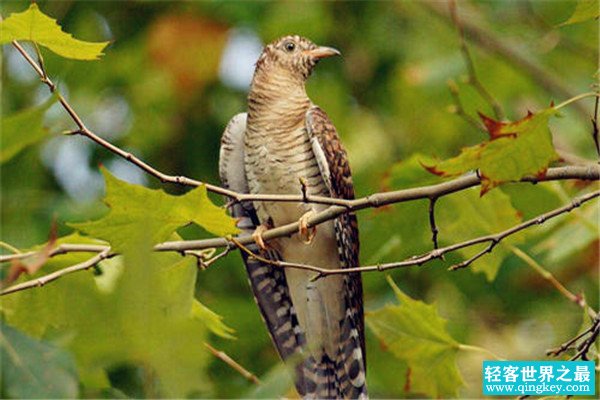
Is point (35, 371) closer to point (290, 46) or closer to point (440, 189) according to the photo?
point (440, 189)

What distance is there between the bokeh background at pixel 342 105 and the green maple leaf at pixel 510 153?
2121 mm

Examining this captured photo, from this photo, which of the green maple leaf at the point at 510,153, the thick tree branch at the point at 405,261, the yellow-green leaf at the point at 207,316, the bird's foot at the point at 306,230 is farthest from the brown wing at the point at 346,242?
the green maple leaf at the point at 510,153

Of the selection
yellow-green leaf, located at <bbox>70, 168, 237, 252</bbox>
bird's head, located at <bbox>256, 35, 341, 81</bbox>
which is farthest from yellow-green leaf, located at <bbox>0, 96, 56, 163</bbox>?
bird's head, located at <bbox>256, 35, 341, 81</bbox>

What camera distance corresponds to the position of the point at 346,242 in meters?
3.32

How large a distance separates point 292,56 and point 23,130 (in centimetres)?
199

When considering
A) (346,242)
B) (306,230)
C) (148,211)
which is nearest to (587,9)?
(148,211)

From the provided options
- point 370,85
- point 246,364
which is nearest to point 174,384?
point 246,364

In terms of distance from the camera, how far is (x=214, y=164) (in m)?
5.62

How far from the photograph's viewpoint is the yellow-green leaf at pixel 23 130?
1845 mm

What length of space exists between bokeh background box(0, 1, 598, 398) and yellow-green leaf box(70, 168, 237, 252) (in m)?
1.95

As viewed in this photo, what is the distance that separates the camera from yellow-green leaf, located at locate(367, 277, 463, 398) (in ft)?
8.95

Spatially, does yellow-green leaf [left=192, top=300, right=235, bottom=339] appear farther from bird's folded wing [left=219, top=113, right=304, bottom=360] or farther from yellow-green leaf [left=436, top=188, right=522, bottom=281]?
yellow-green leaf [left=436, top=188, right=522, bottom=281]

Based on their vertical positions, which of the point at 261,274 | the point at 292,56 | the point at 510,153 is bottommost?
the point at 261,274

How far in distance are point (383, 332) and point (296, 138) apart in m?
0.87
